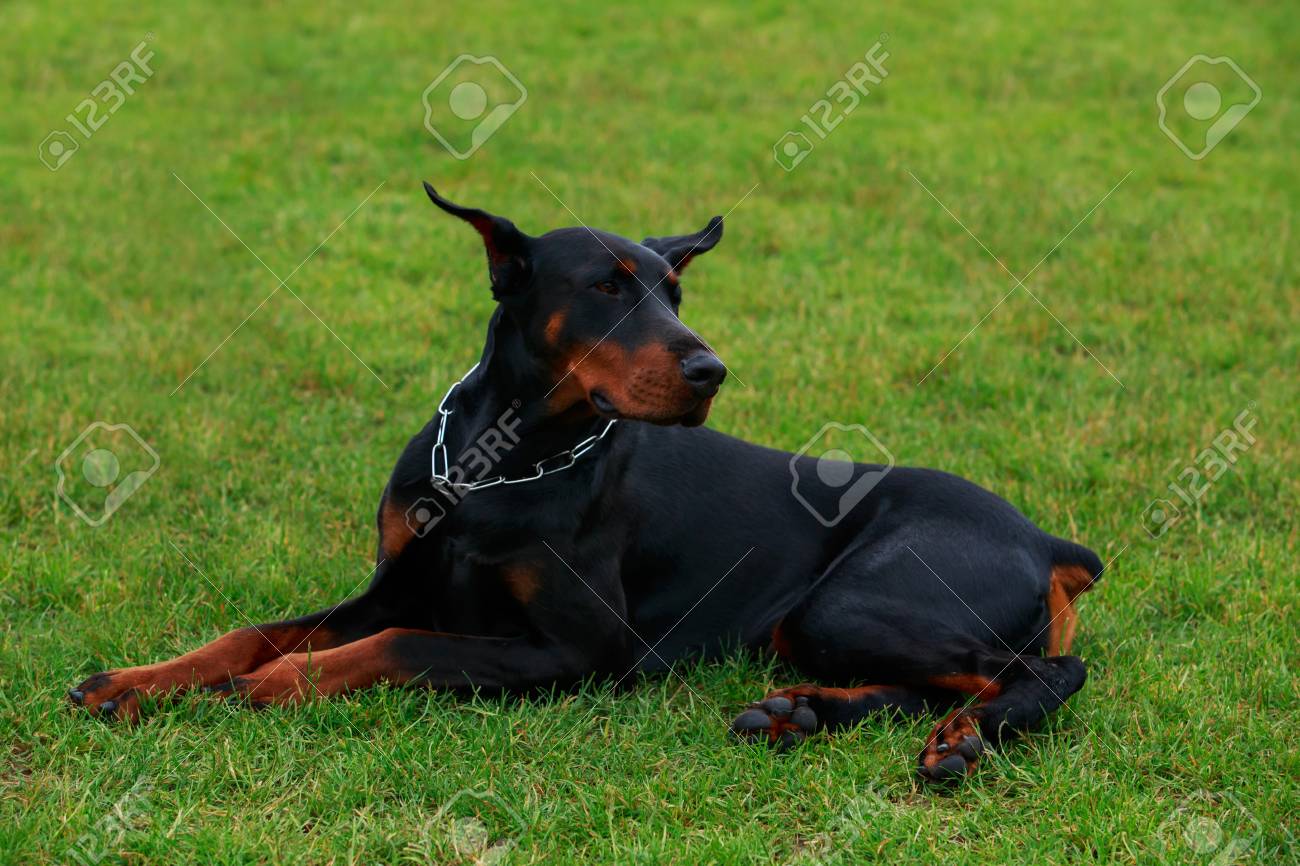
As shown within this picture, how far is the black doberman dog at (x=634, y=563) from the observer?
357 cm

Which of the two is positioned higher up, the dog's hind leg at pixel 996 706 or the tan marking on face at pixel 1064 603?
the tan marking on face at pixel 1064 603

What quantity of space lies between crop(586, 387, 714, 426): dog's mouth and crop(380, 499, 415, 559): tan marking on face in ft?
2.39

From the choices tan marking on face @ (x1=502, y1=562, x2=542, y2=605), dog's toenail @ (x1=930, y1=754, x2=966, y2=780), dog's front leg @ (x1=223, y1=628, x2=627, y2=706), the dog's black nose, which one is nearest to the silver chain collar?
tan marking on face @ (x1=502, y1=562, x2=542, y2=605)

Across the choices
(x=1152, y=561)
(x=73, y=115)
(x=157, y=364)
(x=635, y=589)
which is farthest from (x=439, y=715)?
(x=73, y=115)

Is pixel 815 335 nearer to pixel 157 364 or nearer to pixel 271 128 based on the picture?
pixel 157 364

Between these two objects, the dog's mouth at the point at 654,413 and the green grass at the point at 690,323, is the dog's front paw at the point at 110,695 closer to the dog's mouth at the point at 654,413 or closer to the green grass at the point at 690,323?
the green grass at the point at 690,323

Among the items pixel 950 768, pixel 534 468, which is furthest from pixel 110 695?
pixel 950 768

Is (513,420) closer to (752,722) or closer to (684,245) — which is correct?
(684,245)

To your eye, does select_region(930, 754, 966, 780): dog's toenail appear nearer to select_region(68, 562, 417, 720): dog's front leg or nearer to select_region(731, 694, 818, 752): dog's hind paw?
select_region(731, 694, 818, 752): dog's hind paw

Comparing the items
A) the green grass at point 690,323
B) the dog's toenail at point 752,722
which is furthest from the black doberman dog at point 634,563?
the green grass at point 690,323

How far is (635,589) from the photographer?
4004mm

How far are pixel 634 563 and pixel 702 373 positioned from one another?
0.78 m

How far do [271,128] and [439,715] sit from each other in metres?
7.92

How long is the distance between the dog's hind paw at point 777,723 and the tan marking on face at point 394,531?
3.66ft
